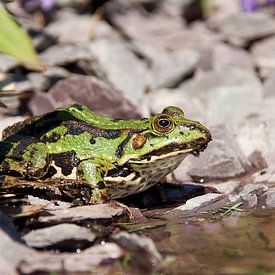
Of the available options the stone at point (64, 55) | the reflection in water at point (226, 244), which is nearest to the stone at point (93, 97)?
the stone at point (64, 55)

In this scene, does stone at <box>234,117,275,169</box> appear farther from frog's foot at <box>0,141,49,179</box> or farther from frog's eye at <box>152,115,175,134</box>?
frog's foot at <box>0,141,49,179</box>

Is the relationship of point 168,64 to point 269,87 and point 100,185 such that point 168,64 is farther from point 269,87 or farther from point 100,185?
point 100,185

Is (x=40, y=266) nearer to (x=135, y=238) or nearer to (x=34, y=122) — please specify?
(x=135, y=238)

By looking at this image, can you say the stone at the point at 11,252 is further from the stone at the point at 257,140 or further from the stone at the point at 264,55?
the stone at the point at 264,55

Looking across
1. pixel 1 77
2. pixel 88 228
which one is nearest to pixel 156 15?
pixel 1 77

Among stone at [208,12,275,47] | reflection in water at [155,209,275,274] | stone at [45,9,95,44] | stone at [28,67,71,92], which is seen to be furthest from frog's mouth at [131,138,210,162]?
stone at [208,12,275,47]

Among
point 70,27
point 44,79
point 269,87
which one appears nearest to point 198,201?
point 44,79
